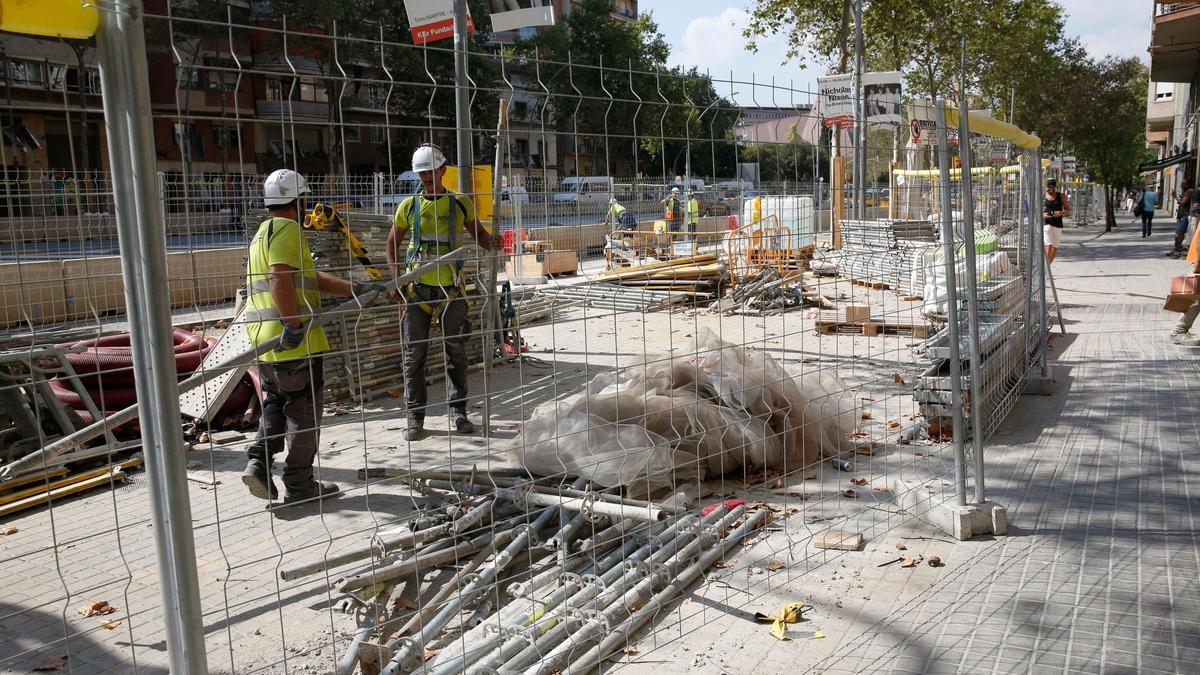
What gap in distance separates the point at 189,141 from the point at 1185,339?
11.1 m

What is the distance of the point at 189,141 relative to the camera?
281 cm

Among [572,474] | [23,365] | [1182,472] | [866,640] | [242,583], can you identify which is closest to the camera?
[866,640]

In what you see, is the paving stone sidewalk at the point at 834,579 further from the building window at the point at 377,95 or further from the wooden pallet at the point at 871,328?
the wooden pallet at the point at 871,328

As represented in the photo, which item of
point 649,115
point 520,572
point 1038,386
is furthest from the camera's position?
point 1038,386

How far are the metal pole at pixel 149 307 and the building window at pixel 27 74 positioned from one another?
0.96 ft

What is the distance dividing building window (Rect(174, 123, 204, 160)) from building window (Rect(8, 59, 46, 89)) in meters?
0.36

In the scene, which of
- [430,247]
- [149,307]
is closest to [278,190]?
[430,247]

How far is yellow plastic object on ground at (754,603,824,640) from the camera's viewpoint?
402 cm

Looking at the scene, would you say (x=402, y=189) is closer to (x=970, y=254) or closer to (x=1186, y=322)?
(x=970, y=254)

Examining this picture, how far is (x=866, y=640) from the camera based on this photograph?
3957mm

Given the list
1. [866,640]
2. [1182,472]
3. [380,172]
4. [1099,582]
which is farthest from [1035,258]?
[380,172]

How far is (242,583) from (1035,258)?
25.2 ft

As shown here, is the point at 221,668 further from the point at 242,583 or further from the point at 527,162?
the point at 527,162

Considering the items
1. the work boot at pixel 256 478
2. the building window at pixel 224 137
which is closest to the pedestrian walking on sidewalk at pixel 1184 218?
the work boot at pixel 256 478
